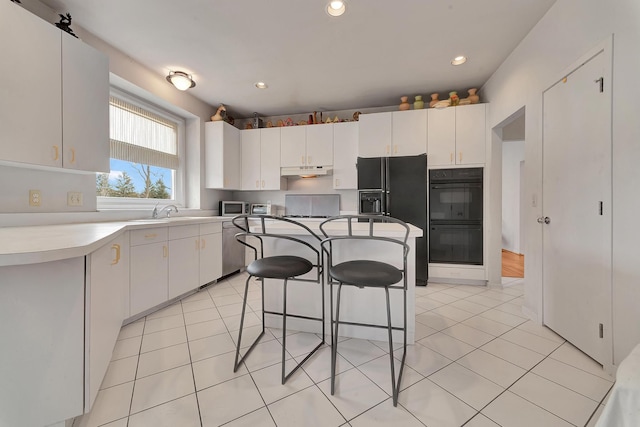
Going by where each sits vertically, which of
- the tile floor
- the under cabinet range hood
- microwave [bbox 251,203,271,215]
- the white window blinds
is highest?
the white window blinds

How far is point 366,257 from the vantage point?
1.75 metres

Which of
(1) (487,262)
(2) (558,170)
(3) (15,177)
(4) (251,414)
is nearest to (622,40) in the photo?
(2) (558,170)

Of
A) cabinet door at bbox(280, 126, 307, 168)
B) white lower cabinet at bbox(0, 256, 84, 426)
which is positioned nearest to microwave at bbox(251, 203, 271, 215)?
cabinet door at bbox(280, 126, 307, 168)

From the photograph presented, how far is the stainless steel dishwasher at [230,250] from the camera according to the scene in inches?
132

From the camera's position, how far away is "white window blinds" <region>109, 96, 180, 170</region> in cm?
266

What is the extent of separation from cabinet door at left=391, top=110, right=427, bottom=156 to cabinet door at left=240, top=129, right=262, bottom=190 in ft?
7.26

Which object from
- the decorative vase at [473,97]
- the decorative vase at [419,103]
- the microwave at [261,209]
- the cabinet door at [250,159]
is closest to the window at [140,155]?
the cabinet door at [250,159]

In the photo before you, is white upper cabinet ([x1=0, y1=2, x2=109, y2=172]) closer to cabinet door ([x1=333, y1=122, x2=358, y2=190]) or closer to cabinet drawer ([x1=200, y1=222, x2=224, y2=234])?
cabinet drawer ([x1=200, y1=222, x2=224, y2=234])

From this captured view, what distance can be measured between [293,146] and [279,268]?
9.31 ft

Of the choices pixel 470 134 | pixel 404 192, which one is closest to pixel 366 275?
pixel 404 192

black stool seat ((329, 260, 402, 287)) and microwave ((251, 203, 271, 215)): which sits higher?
microwave ((251, 203, 271, 215))

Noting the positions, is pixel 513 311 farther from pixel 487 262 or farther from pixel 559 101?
pixel 559 101

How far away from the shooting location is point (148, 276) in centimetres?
223

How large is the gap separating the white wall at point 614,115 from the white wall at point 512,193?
3.68m
